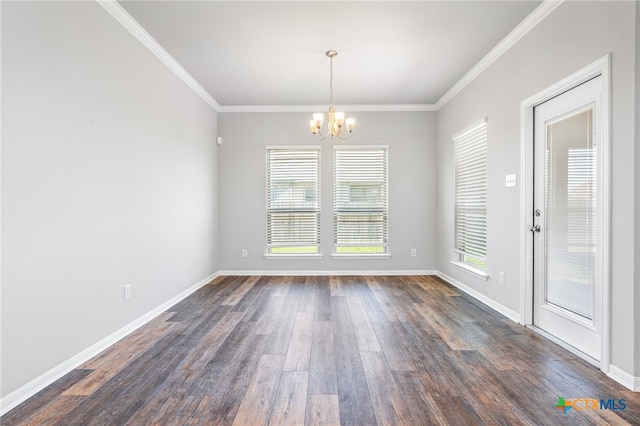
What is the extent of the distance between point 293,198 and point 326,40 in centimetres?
268

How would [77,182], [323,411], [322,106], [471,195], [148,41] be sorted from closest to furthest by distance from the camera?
[323,411], [77,182], [148,41], [471,195], [322,106]

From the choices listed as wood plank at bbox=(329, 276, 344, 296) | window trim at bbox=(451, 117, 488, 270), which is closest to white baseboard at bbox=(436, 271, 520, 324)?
window trim at bbox=(451, 117, 488, 270)

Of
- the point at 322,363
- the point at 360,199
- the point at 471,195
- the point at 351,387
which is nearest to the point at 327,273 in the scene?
the point at 360,199

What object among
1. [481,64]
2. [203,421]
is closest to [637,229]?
[481,64]

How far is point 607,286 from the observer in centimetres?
206

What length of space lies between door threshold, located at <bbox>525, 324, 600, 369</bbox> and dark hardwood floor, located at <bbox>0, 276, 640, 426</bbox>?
0.23ft

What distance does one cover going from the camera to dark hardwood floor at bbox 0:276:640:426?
1.69 m

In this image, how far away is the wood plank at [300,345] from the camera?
2232mm

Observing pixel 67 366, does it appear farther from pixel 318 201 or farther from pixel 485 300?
pixel 485 300

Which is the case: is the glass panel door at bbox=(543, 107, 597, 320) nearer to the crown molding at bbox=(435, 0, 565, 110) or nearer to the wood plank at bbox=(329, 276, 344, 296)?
the crown molding at bbox=(435, 0, 565, 110)

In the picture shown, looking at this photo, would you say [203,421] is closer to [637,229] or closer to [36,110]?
[36,110]

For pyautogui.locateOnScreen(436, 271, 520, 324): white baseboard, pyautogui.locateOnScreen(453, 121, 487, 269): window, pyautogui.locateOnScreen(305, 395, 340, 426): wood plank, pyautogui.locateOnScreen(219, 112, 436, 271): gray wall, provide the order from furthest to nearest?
pyautogui.locateOnScreen(219, 112, 436, 271): gray wall
pyautogui.locateOnScreen(453, 121, 487, 269): window
pyautogui.locateOnScreen(436, 271, 520, 324): white baseboard
pyautogui.locateOnScreen(305, 395, 340, 426): wood plank

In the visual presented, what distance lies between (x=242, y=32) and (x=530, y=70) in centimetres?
279

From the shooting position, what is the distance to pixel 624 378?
1.95m
